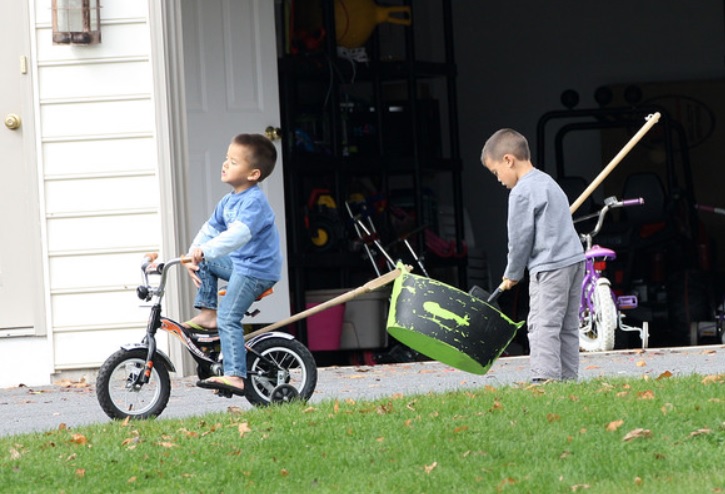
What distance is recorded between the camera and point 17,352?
30.6 feet

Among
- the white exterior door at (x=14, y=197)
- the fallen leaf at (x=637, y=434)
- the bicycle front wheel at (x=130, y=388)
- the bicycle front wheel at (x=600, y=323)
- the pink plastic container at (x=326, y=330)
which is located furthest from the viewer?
the pink plastic container at (x=326, y=330)

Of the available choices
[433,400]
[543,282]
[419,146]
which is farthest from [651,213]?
[433,400]

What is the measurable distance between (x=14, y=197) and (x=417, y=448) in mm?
4967

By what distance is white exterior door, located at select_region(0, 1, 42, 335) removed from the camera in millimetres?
9359

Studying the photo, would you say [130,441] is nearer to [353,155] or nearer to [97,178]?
[97,178]

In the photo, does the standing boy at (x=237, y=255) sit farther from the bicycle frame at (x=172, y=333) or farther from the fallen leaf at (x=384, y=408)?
the fallen leaf at (x=384, y=408)

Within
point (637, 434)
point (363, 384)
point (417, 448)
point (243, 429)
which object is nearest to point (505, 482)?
point (417, 448)

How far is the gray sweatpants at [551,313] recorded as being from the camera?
268 inches

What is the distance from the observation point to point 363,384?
8062mm

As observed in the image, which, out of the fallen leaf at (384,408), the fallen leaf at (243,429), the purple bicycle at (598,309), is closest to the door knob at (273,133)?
the purple bicycle at (598,309)

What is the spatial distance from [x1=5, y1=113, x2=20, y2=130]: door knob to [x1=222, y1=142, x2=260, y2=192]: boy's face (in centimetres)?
318

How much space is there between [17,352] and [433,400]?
3.93 meters

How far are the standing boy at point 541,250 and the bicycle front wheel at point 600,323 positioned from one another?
2.97 m

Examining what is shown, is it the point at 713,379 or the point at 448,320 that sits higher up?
the point at 448,320
